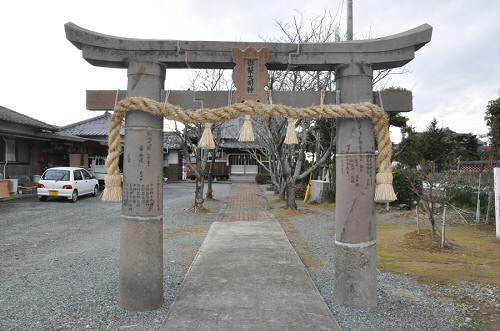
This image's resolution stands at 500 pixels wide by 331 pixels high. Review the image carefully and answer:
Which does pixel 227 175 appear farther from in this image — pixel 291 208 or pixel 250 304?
pixel 250 304

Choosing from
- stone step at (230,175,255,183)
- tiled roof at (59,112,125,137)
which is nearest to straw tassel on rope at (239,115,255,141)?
tiled roof at (59,112,125,137)

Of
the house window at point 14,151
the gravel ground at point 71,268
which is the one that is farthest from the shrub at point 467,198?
the house window at point 14,151

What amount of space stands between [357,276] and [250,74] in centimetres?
264

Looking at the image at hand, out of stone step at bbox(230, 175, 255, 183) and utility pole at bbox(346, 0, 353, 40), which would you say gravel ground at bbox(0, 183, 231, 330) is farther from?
stone step at bbox(230, 175, 255, 183)

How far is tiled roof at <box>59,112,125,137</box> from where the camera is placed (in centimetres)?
2934

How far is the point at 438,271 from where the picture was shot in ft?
21.3

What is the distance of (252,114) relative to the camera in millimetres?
4398

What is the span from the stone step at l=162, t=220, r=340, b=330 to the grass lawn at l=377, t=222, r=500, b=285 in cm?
194

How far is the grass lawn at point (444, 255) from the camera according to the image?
6.30 m

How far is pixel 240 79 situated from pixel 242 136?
2.19 ft

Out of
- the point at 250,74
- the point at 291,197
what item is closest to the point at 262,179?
the point at 291,197

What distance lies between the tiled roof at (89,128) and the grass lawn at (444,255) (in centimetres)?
2464

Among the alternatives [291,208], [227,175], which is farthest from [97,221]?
[227,175]

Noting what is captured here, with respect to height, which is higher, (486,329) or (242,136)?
(242,136)
